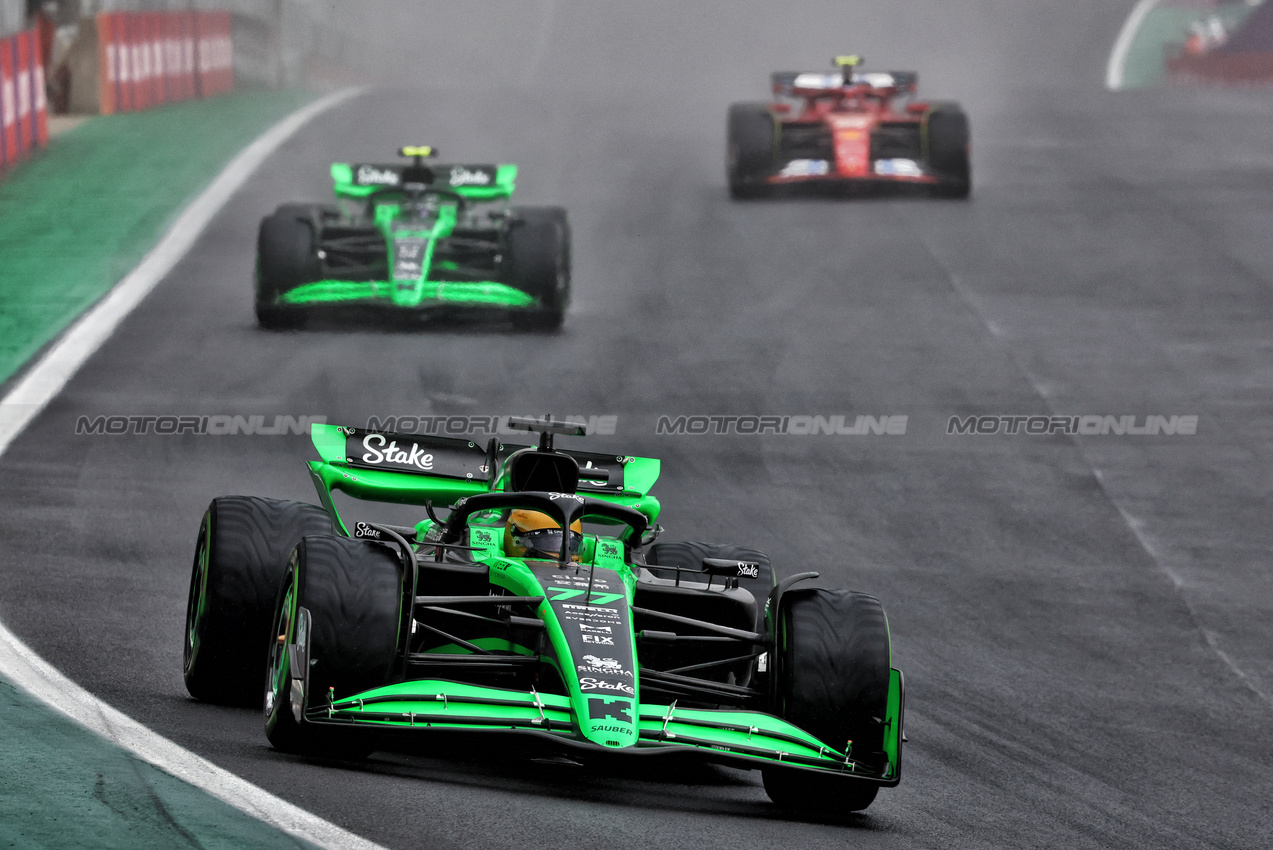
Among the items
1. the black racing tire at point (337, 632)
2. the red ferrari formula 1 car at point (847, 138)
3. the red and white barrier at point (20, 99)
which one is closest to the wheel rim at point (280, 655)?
the black racing tire at point (337, 632)

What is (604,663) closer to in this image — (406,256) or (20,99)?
(406,256)

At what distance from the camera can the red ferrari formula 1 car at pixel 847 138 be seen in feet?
81.8

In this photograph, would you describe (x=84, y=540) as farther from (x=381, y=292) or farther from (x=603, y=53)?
(x=603, y=53)

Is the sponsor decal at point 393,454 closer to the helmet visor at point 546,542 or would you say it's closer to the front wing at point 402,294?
the helmet visor at point 546,542

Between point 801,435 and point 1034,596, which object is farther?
point 801,435

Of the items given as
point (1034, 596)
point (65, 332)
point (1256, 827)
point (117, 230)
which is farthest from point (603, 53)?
point (1256, 827)

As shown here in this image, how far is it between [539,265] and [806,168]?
7603 millimetres

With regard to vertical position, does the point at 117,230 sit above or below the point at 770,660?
below

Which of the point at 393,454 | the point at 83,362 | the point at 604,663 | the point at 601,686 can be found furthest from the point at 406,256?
the point at 601,686

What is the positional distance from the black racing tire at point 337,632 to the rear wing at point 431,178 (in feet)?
37.5

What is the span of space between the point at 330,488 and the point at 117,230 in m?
12.6

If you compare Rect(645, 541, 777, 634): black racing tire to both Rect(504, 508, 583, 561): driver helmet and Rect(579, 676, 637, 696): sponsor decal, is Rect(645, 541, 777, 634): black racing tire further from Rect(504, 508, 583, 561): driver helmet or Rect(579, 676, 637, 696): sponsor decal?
Rect(579, 676, 637, 696): sponsor decal

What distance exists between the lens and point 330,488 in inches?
395

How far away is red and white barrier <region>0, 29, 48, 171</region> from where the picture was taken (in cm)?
2325
